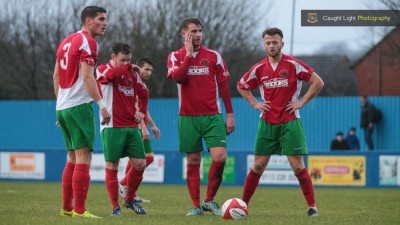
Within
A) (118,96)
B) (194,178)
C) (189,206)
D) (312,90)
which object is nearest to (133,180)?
(194,178)

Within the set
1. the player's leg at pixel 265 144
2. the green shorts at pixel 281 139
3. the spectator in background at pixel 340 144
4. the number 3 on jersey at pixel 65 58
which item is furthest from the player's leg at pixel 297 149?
the spectator in background at pixel 340 144

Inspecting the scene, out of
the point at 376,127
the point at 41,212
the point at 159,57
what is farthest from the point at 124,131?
the point at 159,57

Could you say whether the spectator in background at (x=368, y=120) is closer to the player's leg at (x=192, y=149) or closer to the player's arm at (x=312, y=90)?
the player's arm at (x=312, y=90)

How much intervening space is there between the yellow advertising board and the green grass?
170 inches

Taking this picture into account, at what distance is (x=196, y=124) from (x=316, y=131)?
19406 millimetres

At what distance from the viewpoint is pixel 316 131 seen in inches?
1175

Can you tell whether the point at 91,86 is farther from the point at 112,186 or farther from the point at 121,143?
the point at 112,186

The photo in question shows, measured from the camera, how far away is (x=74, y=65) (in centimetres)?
959

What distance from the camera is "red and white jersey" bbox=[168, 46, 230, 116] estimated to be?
10.8m

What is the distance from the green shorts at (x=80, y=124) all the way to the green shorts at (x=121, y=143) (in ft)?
4.09

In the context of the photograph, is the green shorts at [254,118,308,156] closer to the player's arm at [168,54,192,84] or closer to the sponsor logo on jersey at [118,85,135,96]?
the player's arm at [168,54,192,84]

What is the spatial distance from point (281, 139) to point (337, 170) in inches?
431

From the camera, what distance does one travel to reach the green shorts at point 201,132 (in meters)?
10.8

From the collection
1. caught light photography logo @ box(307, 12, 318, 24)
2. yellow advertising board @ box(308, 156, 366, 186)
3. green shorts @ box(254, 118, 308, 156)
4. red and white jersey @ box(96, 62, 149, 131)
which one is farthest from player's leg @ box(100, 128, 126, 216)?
yellow advertising board @ box(308, 156, 366, 186)
